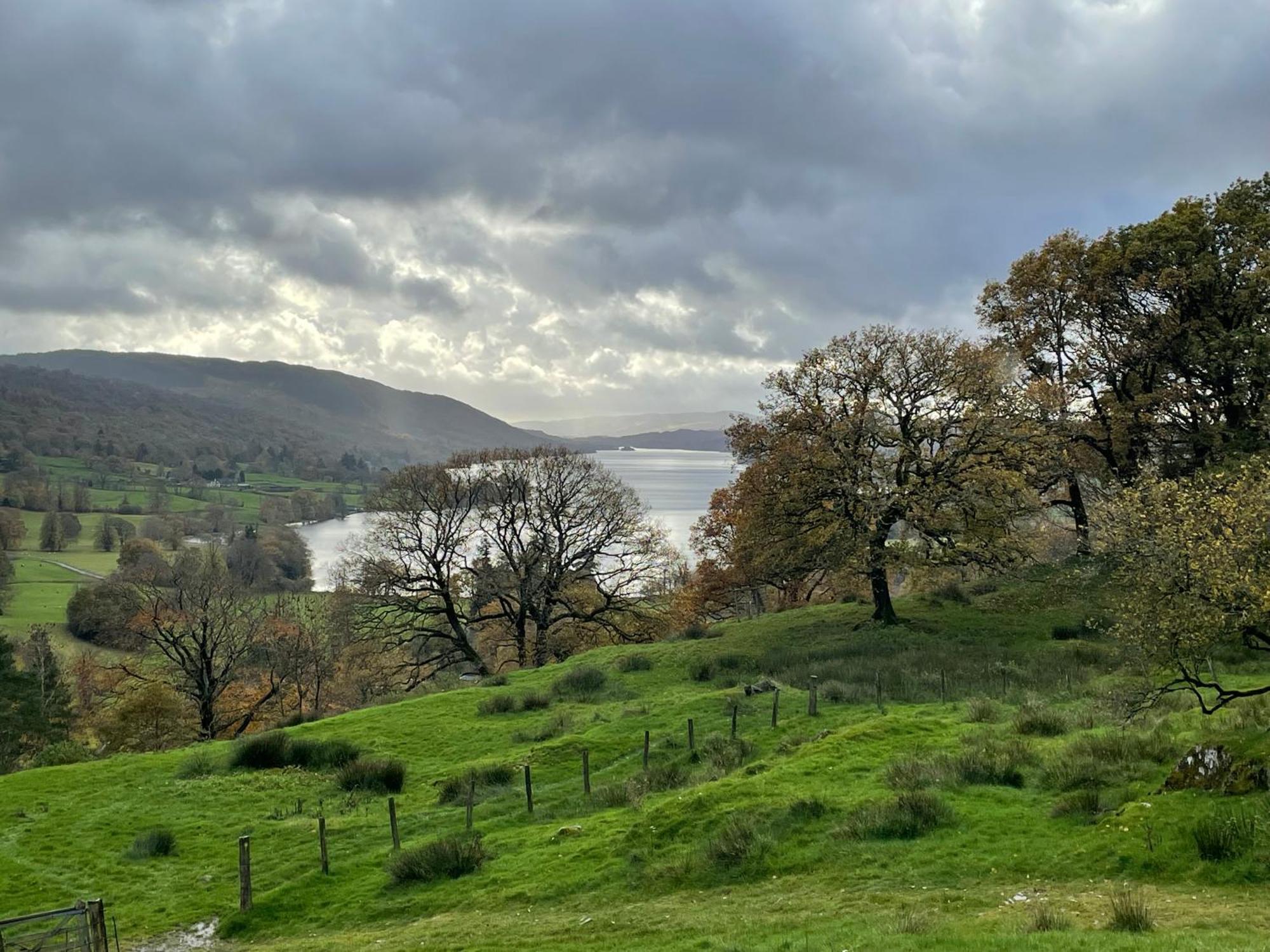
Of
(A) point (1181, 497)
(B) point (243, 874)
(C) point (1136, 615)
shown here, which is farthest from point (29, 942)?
(A) point (1181, 497)

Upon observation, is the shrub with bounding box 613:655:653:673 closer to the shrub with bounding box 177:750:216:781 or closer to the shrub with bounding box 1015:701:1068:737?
the shrub with bounding box 177:750:216:781

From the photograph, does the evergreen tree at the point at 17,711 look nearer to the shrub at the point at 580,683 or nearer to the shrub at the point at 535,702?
the shrub at the point at 535,702

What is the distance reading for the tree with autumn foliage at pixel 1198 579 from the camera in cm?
1154

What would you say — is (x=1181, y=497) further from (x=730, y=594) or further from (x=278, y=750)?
(x=730, y=594)

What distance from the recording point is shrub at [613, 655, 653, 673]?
31.9 m

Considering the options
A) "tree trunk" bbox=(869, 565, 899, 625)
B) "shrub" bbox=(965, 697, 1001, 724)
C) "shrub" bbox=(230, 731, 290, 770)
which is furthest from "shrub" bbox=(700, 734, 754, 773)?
"tree trunk" bbox=(869, 565, 899, 625)

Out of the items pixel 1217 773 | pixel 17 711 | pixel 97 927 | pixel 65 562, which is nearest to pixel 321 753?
pixel 97 927

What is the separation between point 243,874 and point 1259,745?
17.0 meters

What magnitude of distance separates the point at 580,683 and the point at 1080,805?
20.0m

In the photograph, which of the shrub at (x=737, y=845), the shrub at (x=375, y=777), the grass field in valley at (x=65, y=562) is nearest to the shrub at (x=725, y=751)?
the shrub at (x=737, y=845)

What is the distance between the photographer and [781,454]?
107ft

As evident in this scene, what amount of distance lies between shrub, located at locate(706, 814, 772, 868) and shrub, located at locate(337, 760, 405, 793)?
1074cm

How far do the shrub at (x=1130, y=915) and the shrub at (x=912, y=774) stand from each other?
523 cm

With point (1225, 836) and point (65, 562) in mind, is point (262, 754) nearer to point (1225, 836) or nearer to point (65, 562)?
point (1225, 836)
